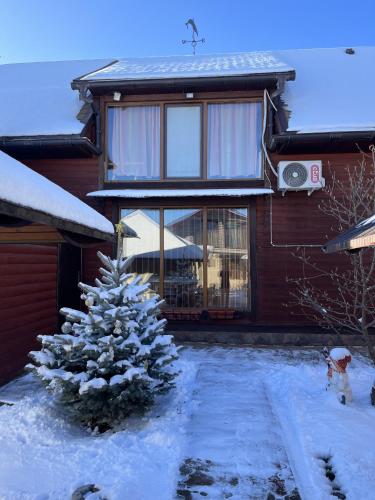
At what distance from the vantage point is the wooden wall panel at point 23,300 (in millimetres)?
5426

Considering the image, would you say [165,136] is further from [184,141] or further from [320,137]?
[320,137]

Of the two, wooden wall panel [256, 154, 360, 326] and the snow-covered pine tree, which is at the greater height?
wooden wall panel [256, 154, 360, 326]

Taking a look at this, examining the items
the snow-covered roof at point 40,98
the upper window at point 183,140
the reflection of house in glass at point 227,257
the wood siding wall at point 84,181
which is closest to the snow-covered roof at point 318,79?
the upper window at point 183,140

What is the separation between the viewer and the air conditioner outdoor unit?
7.68m

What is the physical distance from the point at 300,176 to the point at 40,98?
6.01 metres

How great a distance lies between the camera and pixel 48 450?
3504 millimetres

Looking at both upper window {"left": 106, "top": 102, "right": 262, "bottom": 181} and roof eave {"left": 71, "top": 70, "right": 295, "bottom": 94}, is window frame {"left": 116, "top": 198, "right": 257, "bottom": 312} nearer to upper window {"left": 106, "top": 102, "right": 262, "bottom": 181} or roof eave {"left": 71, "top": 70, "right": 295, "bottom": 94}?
upper window {"left": 106, "top": 102, "right": 262, "bottom": 181}

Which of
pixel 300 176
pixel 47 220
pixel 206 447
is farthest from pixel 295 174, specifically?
pixel 47 220

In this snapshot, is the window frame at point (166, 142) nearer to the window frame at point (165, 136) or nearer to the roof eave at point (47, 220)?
the window frame at point (165, 136)

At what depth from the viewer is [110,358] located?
12.9 feet

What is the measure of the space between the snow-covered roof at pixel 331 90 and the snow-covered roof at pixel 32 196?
5133mm

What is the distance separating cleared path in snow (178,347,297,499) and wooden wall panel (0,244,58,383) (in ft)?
8.21

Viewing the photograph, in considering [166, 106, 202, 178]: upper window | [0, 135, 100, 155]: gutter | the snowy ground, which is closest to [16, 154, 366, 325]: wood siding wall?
[166, 106, 202, 178]: upper window

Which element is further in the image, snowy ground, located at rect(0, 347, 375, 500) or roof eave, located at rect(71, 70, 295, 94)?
roof eave, located at rect(71, 70, 295, 94)
